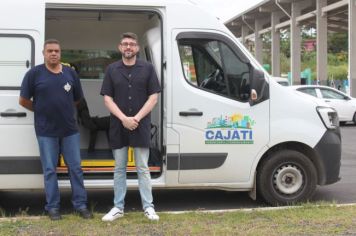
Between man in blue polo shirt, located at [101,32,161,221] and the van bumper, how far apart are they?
222 centimetres

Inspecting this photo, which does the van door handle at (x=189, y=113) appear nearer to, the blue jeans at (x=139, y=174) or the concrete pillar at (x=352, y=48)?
the blue jeans at (x=139, y=174)

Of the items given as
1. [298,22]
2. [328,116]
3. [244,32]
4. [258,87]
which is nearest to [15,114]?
[258,87]

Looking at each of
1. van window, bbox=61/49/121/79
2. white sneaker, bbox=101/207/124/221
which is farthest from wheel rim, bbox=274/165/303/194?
van window, bbox=61/49/121/79

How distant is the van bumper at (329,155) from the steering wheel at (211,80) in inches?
57.1

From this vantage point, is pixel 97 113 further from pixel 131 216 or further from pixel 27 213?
pixel 131 216

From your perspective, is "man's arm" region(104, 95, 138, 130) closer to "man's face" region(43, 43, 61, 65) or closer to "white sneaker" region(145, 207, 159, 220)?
"man's face" region(43, 43, 61, 65)

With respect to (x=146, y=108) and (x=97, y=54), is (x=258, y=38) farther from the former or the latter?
(x=146, y=108)

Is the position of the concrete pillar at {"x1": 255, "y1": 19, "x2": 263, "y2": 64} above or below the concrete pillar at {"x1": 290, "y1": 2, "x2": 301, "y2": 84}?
above

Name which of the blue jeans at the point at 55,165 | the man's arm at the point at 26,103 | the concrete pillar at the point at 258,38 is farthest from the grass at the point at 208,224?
the concrete pillar at the point at 258,38

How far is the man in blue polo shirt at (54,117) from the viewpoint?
599 centimetres

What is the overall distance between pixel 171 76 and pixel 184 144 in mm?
785

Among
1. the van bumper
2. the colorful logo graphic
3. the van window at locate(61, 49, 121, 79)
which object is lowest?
the van bumper

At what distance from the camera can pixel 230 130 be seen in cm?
A: 666

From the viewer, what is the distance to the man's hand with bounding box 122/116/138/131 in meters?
5.78
